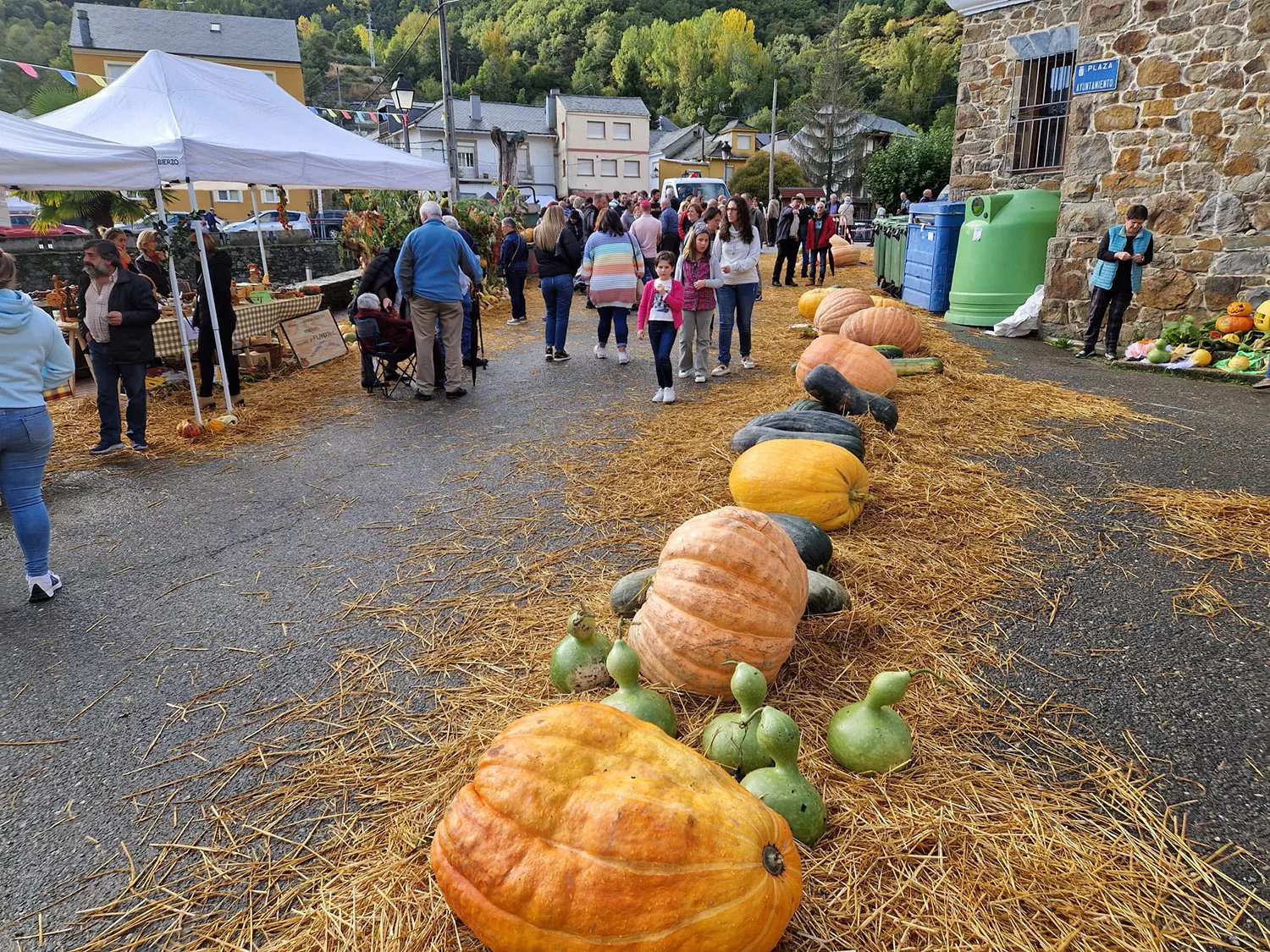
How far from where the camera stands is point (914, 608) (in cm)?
347

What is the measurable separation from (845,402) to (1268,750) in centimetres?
373

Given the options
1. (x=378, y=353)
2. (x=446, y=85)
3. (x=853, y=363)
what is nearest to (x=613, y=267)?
(x=378, y=353)

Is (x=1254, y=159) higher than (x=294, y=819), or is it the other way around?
(x=1254, y=159)

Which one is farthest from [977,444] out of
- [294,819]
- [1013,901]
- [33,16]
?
[33,16]

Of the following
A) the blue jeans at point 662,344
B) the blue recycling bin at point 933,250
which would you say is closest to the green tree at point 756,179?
the blue recycling bin at point 933,250

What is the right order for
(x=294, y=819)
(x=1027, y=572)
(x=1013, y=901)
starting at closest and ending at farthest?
(x=1013, y=901)
(x=294, y=819)
(x=1027, y=572)

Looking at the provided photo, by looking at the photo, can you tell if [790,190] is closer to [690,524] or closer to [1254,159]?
[1254,159]

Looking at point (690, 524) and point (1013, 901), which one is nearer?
point (1013, 901)

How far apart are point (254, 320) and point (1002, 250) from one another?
1067 cm

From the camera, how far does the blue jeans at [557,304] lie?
32.7 ft

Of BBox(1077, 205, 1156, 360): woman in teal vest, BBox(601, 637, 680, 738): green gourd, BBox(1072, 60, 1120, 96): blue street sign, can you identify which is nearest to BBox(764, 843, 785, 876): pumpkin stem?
BBox(601, 637, 680, 738): green gourd

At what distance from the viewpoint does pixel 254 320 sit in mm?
10492

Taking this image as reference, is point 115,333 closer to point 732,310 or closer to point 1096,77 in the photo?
point 732,310

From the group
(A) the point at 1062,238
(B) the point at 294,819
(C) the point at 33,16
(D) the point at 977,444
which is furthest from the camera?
(C) the point at 33,16
